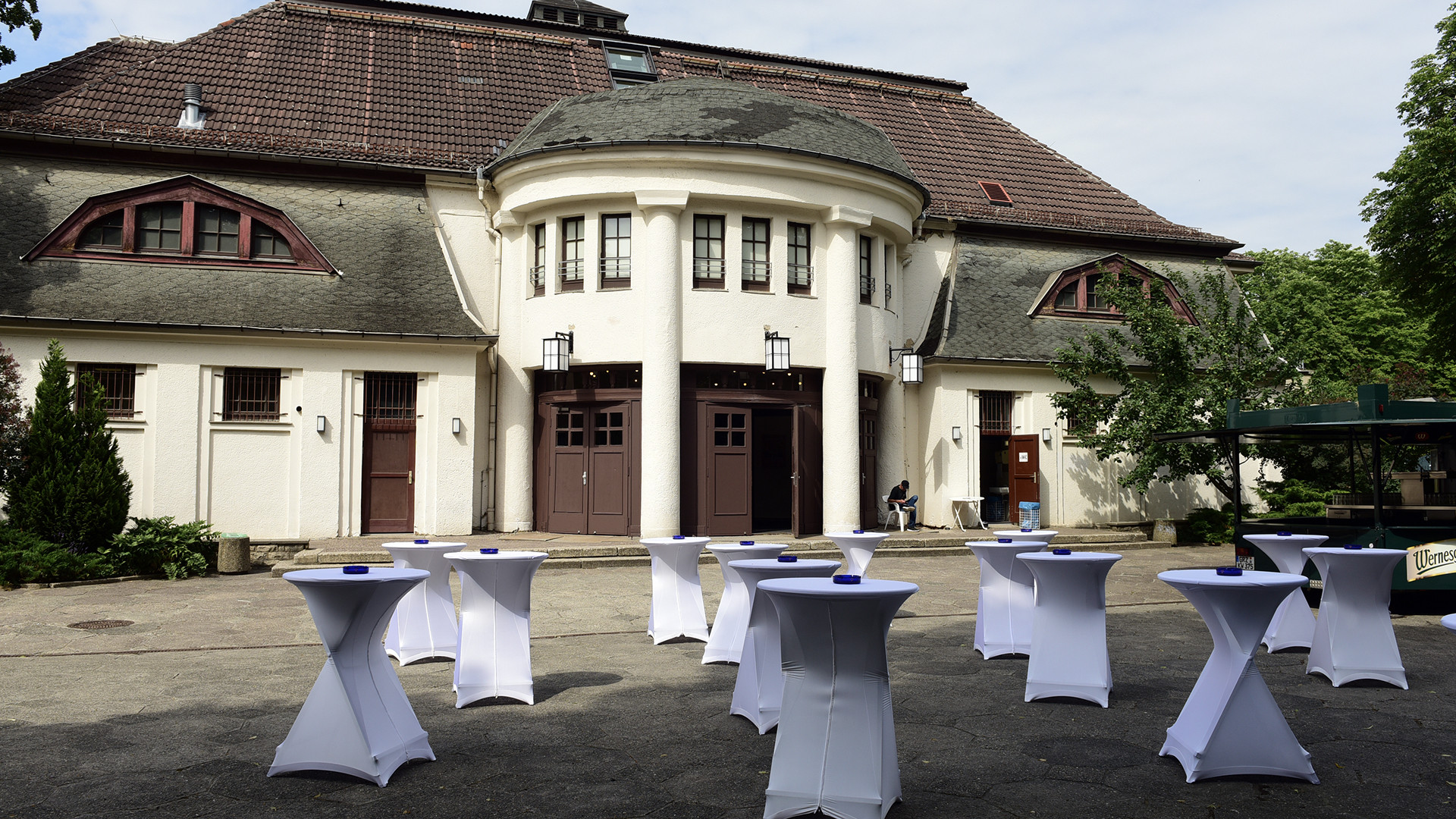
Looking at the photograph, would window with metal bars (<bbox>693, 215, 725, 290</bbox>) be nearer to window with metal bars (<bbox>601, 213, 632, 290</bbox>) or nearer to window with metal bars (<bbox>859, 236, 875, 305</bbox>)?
window with metal bars (<bbox>601, 213, 632, 290</bbox>)

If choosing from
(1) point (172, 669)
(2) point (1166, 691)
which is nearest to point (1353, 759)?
(2) point (1166, 691)

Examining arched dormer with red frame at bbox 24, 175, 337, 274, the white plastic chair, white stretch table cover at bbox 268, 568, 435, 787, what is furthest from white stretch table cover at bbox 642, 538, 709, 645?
arched dormer with red frame at bbox 24, 175, 337, 274

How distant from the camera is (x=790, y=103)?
765 inches

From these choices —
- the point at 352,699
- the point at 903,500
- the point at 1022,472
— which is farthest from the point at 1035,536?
the point at 1022,472

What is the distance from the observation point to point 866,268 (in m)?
19.6

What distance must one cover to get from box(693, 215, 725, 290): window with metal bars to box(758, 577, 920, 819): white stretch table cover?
13624mm

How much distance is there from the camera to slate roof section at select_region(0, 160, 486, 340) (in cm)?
1675

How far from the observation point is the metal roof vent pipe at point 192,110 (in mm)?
19109

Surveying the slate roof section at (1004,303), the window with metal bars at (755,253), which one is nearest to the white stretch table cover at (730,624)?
the window with metal bars at (755,253)

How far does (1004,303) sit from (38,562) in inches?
689

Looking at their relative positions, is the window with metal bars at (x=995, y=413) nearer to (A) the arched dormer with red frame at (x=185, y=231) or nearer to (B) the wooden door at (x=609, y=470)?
(B) the wooden door at (x=609, y=470)

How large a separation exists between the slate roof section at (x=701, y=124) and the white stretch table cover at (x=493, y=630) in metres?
11.6

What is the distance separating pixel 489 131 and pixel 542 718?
16.6m

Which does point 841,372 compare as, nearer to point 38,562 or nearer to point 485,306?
point 485,306
